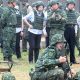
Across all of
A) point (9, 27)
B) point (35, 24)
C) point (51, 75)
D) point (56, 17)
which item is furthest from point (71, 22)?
point (51, 75)

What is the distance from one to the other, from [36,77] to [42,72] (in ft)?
0.51

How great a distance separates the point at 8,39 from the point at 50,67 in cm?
386

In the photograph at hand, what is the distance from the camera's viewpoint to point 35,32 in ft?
39.9

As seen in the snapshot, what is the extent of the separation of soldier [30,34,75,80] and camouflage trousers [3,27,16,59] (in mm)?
3585

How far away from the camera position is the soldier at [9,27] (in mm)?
11922

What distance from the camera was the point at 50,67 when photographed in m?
8.55

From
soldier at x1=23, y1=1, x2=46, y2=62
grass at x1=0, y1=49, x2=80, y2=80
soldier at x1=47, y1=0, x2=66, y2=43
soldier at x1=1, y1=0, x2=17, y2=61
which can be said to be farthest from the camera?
soldier at x1=23, y1=1, x2=46, y2=62

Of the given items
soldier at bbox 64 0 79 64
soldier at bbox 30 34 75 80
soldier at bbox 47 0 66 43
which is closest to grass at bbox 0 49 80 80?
soldier at bbox 64 0 79 64

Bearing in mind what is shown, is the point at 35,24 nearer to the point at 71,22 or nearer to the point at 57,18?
the point at 57,18

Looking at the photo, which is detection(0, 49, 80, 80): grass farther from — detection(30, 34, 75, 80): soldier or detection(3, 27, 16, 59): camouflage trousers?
detection(30, 34, 75, 80): soldier

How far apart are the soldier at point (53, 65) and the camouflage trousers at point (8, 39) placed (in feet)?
11.8

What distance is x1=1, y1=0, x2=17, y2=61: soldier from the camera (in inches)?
469

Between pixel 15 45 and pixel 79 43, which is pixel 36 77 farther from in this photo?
pixel 79 43

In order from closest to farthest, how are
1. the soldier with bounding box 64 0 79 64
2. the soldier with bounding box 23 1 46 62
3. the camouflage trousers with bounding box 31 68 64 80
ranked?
the camouflage trousers with bounding box 31 68 64 80, the soldier with bounding box 23 1 46 62, the soldier with bounding box 64 0 79 64
